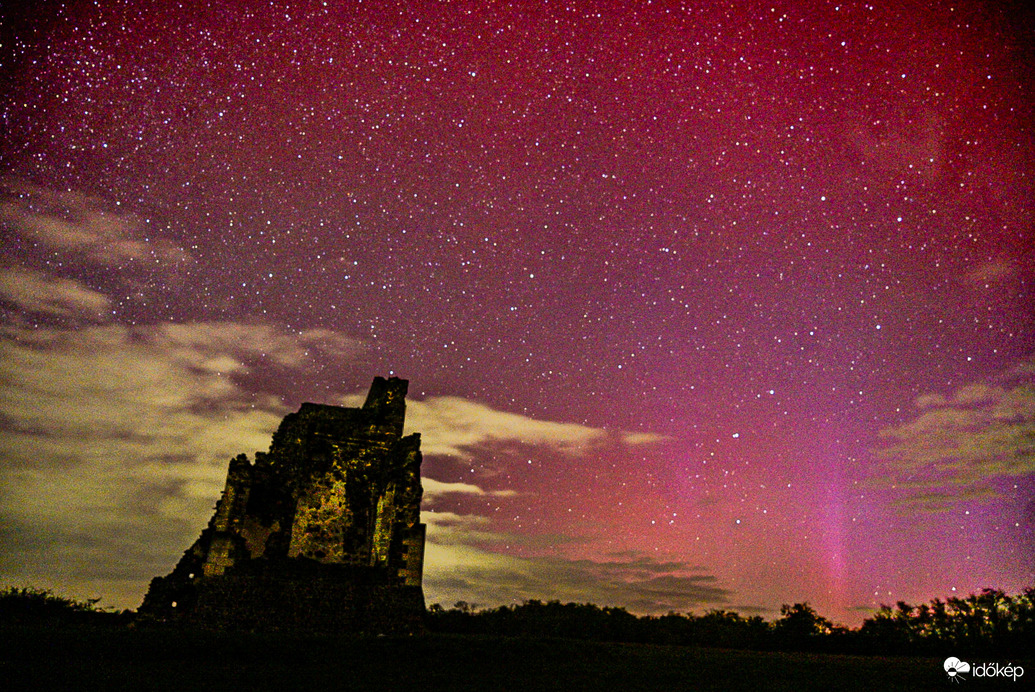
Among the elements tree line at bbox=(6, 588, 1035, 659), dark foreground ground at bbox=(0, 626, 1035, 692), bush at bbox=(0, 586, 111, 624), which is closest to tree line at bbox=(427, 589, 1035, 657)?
tree line at bbox=(6, 588, 1035, 659)

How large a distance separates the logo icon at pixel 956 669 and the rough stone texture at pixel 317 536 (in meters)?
11.3

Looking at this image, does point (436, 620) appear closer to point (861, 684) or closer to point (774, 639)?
point (774, 639)

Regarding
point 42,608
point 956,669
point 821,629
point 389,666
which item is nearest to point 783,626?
point 821,629

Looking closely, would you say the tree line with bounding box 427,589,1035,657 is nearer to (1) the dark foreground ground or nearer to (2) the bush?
(1) the dark foreground ground

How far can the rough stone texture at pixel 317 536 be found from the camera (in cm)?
1504

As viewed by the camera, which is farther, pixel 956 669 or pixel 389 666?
pixel 956 669

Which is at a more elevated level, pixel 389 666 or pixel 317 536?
pixel 317 536

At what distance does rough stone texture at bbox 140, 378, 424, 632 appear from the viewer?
15039mm

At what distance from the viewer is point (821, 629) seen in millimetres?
19234

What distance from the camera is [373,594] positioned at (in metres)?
15.5

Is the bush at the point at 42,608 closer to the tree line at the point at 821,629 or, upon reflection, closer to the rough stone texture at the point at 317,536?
the rough stone texture at the point at 317,536

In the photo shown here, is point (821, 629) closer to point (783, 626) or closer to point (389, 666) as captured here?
point (783, 626)

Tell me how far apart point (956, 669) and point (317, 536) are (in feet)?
59.9

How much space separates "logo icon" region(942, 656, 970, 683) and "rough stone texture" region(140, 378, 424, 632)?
11.3 metres
